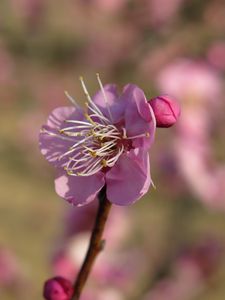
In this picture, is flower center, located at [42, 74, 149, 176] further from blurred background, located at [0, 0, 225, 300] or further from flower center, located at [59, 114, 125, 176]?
blurred background, located at [0, 0, 225, 300]

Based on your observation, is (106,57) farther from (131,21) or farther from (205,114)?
(205,114)

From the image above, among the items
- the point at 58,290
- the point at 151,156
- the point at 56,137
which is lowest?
the point at 151,156

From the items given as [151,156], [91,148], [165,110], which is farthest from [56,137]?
A: [151,156]

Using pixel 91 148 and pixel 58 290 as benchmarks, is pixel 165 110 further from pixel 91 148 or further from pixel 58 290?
pixel 58 290

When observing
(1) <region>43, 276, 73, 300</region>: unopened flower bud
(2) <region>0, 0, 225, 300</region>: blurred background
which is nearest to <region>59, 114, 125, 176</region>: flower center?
(1) <region>43, 276, 73, 300</region>: unopened flower bud

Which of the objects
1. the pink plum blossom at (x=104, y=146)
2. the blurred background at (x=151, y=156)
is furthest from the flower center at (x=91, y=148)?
the blurred background at (x=151, y=156)
